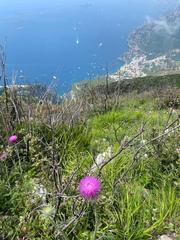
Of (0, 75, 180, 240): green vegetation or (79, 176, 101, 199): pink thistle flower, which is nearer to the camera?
(79, 176, 101, 199): pink thistle flower

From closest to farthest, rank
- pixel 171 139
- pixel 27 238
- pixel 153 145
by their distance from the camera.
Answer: pixel 27 238, pixel 153 145, pixel 171 139

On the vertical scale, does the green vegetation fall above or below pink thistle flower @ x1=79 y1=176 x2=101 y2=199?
below

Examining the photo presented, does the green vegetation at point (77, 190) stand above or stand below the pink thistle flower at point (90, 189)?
A: below

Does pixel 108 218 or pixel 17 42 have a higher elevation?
pixel 108 218

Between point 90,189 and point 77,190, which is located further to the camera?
point 77,190

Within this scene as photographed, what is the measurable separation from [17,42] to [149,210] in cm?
19640

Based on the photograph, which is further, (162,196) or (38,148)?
(38,148)

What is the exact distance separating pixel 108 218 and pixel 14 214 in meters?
A: 0.71

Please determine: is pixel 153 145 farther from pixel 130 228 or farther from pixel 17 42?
pixel 17 42

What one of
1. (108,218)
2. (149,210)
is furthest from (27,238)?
(149,210)

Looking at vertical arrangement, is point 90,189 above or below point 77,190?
above

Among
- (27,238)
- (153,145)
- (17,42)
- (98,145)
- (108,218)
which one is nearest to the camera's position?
(27,238)

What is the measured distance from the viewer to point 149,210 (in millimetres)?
3203

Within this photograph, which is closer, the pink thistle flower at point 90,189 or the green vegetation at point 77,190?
the pink thistle flower at point 90,189
